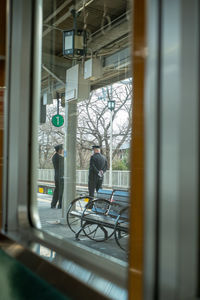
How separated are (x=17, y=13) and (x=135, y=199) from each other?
1204 millimetres

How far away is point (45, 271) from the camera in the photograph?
121 centimetres

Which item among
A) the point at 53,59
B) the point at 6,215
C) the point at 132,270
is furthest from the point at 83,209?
the point at 132,270

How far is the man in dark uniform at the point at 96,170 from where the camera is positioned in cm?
451

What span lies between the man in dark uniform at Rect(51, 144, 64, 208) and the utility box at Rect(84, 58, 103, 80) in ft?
3.40

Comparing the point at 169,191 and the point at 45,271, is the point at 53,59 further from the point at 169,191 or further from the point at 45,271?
the point at 169,191

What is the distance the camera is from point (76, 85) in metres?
4.98

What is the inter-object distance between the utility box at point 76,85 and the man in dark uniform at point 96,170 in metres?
0.78

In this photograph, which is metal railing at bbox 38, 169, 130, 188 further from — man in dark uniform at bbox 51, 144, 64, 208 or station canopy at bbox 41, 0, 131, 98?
station canopy at bbox 41, 0, 131, 98

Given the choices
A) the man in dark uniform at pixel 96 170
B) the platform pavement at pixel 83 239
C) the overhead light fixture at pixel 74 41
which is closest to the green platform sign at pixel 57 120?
the man in dark uniform at pixel 96 170

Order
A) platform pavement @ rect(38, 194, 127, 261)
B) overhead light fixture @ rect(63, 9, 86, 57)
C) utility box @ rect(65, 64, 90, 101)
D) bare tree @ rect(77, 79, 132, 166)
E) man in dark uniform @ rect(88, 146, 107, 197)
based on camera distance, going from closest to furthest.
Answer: platform pavement @ rect(38, 194, 127, 261) < bare tree @ rect(77, 79, 132, 166) < man in dark uniform @ rect(88, 146, 107, 197) < overhead light fixture @ rect(63, 9, 86, 57) < utility box @ rect(65, 64, 90, 101)

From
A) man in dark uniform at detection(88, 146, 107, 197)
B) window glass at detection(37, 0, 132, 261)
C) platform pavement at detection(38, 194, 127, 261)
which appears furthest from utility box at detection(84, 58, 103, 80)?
platform pavement at detection(38, 194, 127, 261)

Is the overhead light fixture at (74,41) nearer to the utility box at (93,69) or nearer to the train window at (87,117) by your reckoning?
the train window at (87,117)

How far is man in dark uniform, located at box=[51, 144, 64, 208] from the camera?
4.91 meters

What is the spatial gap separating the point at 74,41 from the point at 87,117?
1.06m
